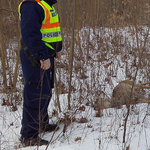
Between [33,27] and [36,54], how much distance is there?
0.26 meters

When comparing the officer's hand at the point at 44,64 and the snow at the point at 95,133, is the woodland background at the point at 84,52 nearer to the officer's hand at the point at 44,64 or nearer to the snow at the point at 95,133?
the snow at the point at 95,133

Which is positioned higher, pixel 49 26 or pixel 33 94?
pixel 49 26

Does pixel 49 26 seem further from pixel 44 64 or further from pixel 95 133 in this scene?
pixel 95 133

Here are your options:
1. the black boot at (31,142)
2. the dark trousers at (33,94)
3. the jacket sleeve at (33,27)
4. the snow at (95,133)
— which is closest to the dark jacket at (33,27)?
the jacket sleeve at (33,27)

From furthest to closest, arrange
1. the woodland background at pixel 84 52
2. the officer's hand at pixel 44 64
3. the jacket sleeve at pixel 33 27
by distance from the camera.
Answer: the woodland background at pixel 84 52 → the officer's hand at pixel 44 64 → the jacket sleeve at pixel 33 27

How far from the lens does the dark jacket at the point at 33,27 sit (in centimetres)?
216

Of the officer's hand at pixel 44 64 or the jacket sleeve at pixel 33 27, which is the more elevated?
the jacket sleeve at pixel 33 27

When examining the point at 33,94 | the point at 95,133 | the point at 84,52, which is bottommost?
the point at 95,133

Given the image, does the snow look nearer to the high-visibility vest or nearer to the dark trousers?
the dark trousers

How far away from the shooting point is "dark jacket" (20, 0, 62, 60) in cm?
216

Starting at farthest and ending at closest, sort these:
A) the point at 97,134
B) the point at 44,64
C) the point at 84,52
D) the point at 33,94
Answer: the point at 84,52, the point at 97,134, the point at 33,94, the point at 44,64

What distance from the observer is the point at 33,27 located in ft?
7.09

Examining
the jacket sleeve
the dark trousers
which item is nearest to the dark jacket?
the jacket sleeve

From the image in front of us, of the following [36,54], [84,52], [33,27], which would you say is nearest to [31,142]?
[36,54]
